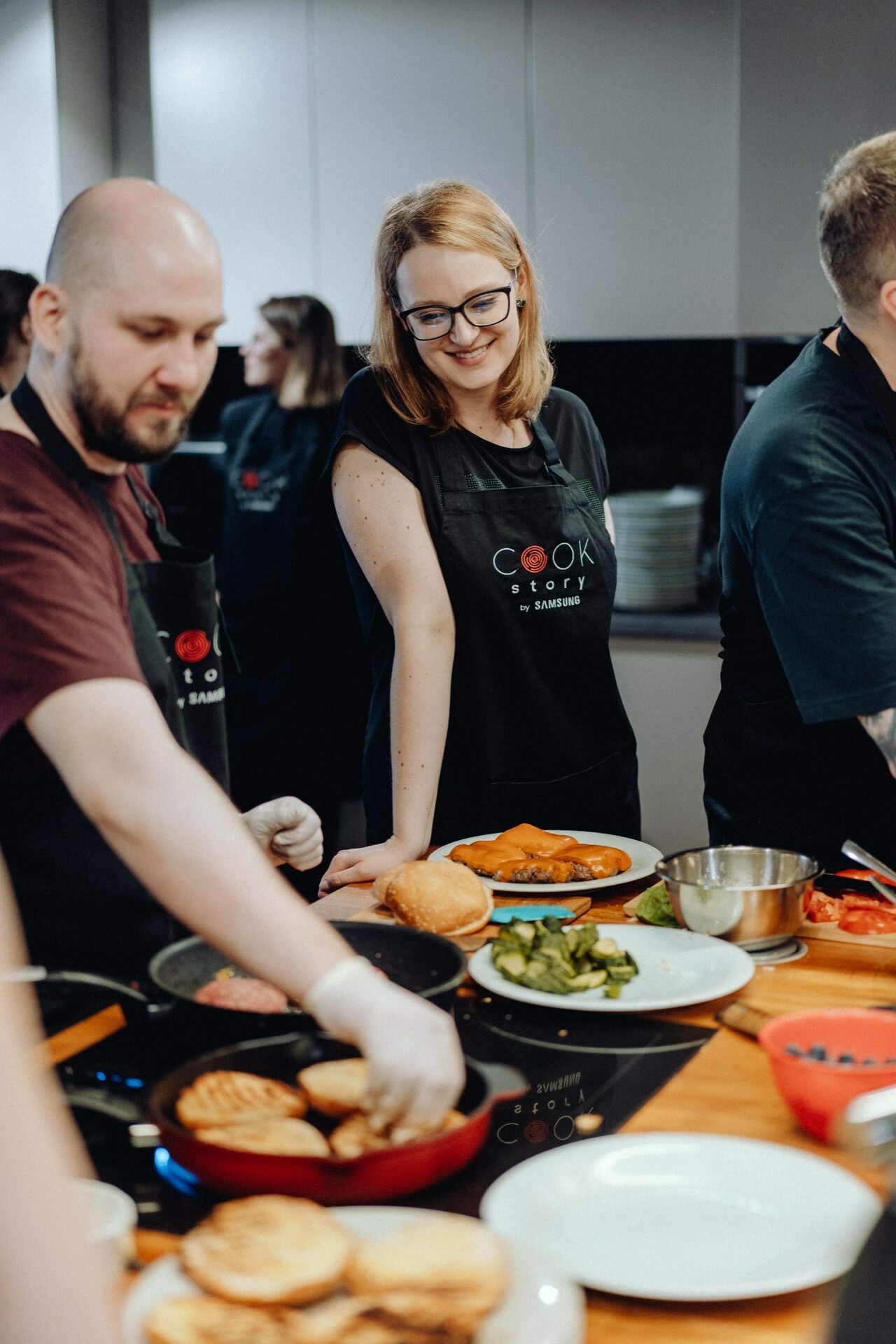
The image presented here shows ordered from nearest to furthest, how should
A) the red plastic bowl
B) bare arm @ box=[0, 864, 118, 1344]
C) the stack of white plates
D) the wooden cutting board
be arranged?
bare arm @ box=[0, 864, 118, 1344]
the red plastic bowl
the wooden cutting board
the stack of white plates

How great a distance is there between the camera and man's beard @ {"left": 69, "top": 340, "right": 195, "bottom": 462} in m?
1.44

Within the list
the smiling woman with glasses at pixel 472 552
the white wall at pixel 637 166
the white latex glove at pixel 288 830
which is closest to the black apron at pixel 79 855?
the white latex glove at pixel 288 830

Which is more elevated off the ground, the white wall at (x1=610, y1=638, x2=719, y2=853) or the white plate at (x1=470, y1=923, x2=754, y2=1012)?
the white plate at (x1=470, y1=923, x2=754, y2=1012)

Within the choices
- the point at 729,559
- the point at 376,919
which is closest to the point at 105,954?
the point at 376,919

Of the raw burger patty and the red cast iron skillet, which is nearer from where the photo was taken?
the red cast iron skillet

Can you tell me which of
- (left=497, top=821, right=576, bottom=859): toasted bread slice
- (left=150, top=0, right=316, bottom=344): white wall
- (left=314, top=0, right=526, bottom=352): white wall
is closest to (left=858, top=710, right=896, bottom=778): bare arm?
(left=497, top=821, right=576, bottom=859): toasted bread slice

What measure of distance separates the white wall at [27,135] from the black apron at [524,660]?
2510 millimetres

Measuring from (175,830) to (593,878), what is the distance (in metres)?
0.73

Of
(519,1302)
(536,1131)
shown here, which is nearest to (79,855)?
(536,1131)

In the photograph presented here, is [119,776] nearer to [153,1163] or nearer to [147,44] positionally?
[153,1163]

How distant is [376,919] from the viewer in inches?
67.0

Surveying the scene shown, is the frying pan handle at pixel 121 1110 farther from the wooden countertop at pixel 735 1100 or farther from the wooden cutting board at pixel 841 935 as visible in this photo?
the wooden cutting board at pixel 841 935

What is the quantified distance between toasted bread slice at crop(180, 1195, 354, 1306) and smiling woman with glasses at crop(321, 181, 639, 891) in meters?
1.15

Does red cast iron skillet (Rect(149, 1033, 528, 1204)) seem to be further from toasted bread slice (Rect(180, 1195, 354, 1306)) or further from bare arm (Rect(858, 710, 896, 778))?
bare arm (Rect(858, 710, 896, 778))
